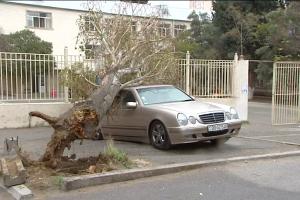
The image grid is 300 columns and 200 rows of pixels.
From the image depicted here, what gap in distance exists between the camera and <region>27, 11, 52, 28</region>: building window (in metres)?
32.7

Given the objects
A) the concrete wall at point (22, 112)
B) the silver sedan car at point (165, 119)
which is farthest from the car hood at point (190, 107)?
the concrete wall at point (22, 112)

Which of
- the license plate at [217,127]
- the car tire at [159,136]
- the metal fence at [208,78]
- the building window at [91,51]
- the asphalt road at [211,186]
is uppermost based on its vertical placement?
the building window at [91,51]

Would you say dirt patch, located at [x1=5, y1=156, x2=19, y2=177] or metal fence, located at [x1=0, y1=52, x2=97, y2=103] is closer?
dirt patch, located at [x1=5, y1=156, x2=19, y2=177]

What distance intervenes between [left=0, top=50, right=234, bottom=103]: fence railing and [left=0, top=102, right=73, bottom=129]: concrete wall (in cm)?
19

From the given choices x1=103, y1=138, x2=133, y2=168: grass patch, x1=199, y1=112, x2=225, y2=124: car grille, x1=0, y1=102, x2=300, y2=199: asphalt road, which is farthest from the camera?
x1=199, y1=112, x2=225, y2=124: car grille

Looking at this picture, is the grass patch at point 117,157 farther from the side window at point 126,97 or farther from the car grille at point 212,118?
the side window at point 126,97

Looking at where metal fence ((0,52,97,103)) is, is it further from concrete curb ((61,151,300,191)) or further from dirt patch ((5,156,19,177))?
concrete curb ((61,151,300,191))

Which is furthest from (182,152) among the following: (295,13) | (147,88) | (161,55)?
(295,13)

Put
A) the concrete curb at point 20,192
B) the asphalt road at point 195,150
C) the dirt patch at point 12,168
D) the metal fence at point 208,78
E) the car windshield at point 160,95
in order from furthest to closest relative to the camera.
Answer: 1. the metal fence at point 208,78
2. the car windshield at point 160,95
3. the dirt patch at point 12,168
4. the asphalt road at point 195,150
5. the concrete curb at point 20,192

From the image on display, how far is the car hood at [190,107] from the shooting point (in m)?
7.28

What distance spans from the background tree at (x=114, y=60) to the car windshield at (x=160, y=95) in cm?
52

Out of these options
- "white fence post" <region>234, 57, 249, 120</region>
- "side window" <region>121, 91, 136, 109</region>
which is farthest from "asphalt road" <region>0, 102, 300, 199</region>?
"white fence post" <region>234, 57, 249, 120</region>

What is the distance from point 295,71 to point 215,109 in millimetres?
7004

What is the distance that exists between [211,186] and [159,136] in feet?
8.34
